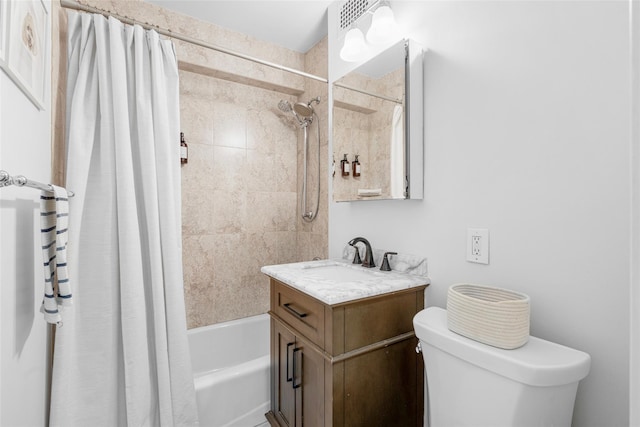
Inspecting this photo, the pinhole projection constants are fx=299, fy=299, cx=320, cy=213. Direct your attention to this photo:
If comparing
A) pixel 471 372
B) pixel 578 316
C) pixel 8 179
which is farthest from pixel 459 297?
pixel 8 179

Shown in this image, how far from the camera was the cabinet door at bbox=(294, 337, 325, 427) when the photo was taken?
1172mm

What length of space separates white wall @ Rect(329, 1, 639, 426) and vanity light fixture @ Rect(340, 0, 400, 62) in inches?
7.6

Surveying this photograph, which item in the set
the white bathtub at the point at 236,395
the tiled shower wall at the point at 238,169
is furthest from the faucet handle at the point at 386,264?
the white bathtub at the point at 236,395

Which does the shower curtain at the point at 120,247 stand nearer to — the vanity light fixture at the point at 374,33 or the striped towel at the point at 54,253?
the striped towel at the point at 54,253

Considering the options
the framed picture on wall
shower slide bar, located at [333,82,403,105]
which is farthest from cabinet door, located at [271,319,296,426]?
the framed picture on wall

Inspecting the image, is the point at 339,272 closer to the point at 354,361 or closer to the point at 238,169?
the point at 354,361

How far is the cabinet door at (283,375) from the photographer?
140 cm

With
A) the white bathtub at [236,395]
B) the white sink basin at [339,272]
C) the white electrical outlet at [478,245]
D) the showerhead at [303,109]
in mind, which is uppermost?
the showerhead at [303,109]

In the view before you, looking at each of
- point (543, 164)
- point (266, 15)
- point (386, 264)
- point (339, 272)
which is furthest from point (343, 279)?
point (266, 15)

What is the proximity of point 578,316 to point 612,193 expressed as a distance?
378 mm

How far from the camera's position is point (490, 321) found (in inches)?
34.2

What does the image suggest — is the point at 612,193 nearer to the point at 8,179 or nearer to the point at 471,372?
the point at 471,372

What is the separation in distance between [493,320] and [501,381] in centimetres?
16

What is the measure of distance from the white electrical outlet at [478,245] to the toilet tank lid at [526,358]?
31 centimetres
